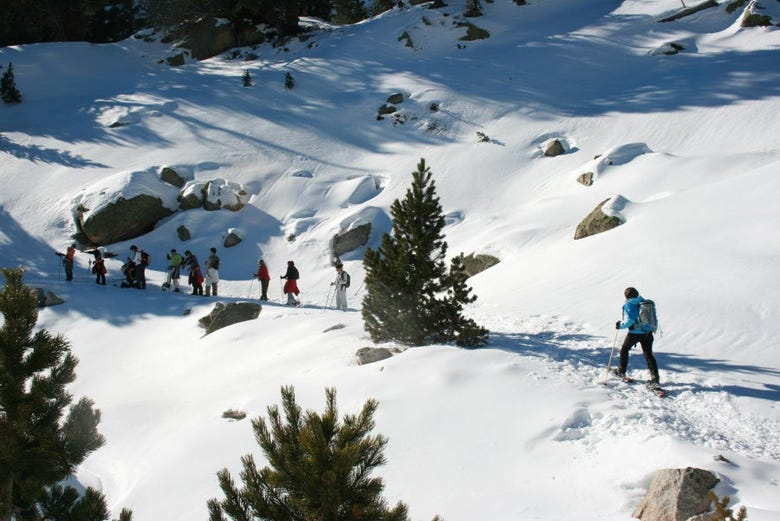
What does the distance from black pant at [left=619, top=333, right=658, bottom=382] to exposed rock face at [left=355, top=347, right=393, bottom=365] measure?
3.52m

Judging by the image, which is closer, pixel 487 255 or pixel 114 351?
pixel 114 351

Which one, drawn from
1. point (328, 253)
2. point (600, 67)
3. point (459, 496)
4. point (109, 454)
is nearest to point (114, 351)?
point (109, 454)

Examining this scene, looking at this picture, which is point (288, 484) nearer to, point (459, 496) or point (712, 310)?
point (459, 496)

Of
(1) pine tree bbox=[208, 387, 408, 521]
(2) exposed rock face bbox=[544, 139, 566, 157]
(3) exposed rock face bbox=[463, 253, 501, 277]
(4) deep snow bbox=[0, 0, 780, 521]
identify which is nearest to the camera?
(1) pine tree bbox=[208, 387, 408, 521]

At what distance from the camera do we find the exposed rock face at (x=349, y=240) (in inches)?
851

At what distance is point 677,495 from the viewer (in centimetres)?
479

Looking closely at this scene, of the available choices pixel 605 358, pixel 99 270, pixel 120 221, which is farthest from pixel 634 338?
pixel 120 221

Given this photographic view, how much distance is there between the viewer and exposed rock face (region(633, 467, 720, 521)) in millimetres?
4719

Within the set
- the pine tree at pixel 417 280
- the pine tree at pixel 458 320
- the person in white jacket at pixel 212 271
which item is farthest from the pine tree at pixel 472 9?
the pine tree at pixel 458 320

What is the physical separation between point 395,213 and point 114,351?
8.88 m

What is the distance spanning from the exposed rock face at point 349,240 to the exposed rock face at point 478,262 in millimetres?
5301

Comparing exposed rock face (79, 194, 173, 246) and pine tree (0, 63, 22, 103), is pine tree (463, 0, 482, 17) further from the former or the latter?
pine tree (0, 63, 22, 103)

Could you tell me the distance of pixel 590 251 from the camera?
14.0m

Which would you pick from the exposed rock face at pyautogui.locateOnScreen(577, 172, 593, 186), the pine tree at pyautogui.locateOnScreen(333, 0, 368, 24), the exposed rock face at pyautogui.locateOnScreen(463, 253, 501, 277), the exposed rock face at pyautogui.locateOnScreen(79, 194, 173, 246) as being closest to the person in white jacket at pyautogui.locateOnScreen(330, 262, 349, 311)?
the exposed rock face at pyautogui.locateOnScreen(463, 253, 501, 277)
